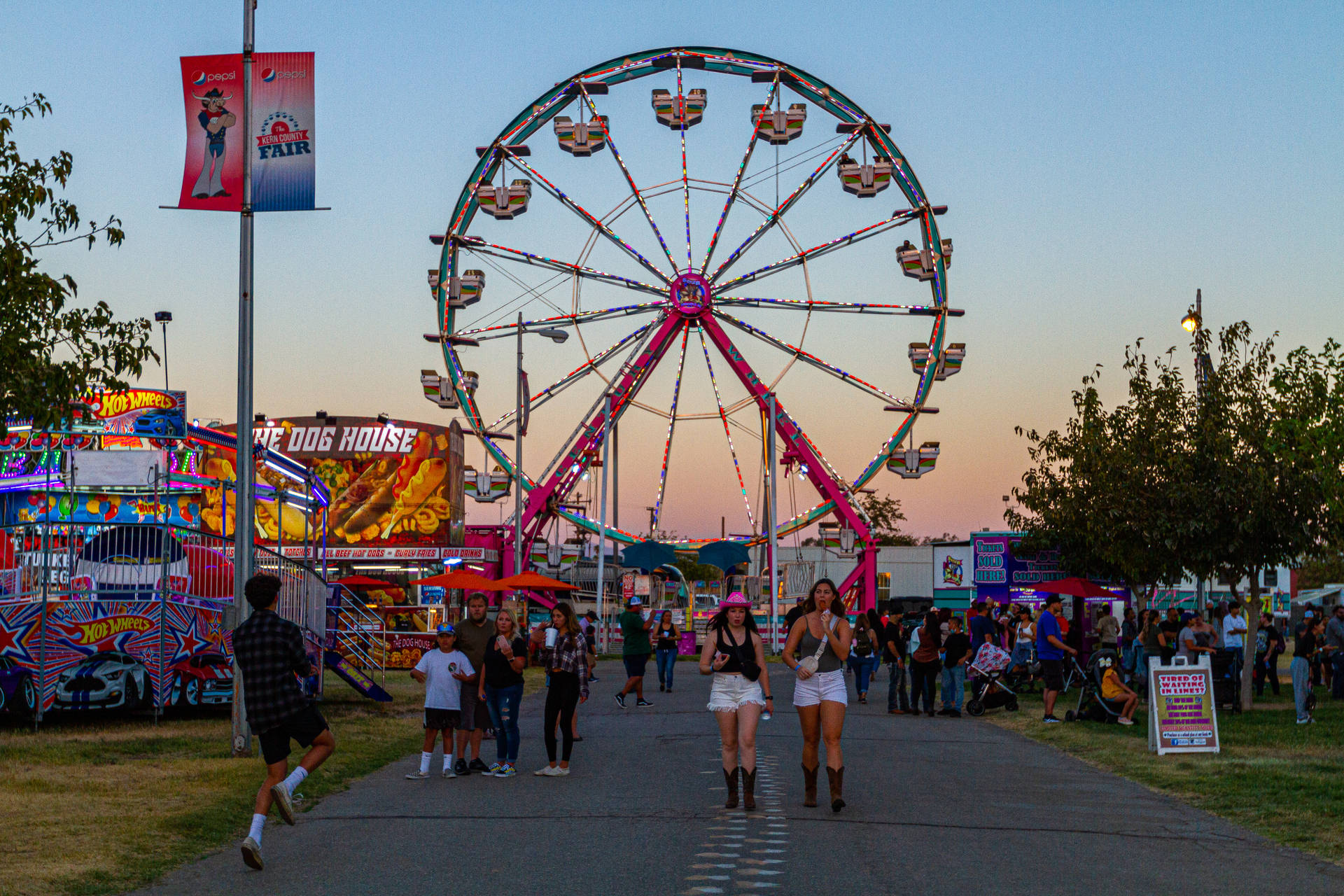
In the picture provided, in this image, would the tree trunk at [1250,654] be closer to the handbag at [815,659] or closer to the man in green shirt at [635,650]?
the man in green shirt at [635,650]

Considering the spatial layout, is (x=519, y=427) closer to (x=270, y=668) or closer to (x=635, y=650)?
(x=635, y=650)

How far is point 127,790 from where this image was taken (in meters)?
12.0

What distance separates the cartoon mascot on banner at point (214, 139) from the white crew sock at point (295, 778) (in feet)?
25.4

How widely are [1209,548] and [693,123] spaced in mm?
17982

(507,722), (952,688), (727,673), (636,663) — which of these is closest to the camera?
(727,673)

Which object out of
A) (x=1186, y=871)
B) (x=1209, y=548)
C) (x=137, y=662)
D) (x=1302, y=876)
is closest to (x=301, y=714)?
(x=1186, y=871)

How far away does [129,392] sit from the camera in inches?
828

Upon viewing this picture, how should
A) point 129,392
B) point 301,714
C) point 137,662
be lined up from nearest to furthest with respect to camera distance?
point 301,714 → point 137,662 → point 129,392

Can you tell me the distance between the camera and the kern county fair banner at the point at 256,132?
591 inches

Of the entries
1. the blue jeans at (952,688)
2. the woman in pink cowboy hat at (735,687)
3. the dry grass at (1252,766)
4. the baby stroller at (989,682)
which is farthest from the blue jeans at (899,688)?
the woman in pink cowboy hat at (735,687)

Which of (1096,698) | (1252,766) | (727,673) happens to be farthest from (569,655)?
(1096,698)

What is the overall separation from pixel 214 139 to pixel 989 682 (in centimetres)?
1356

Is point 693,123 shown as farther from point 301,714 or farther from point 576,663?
point 301,714

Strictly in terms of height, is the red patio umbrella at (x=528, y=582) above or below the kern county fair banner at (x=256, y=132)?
below
